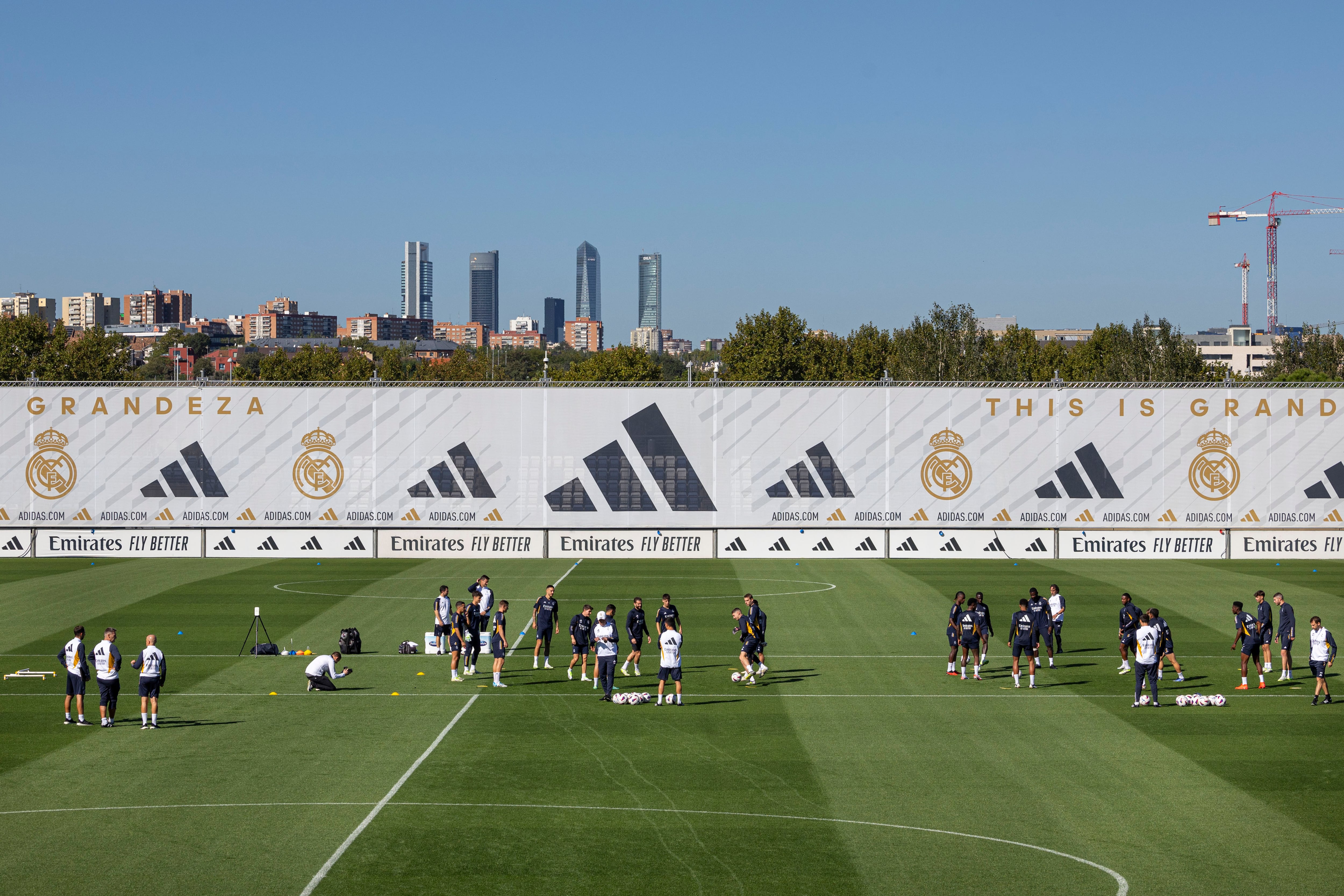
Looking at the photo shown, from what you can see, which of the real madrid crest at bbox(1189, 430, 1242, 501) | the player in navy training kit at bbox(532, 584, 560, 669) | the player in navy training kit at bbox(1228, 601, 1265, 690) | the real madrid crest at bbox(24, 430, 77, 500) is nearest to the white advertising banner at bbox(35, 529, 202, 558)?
the real madrid crest at bbox(24, 430, 77, 500)

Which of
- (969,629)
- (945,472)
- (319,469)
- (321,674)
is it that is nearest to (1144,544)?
(945,472)

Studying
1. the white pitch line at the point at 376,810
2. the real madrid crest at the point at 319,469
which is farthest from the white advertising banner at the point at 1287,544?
the white pitch line at the point at 376,810

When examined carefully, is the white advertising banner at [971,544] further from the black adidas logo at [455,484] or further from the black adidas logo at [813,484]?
the black adidas logo at [455,484]

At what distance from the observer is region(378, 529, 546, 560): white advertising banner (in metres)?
54.8

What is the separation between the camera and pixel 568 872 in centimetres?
1581

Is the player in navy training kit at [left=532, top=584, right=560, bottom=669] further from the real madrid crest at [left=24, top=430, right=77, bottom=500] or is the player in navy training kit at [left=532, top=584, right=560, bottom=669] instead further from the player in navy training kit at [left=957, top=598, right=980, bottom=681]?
the real madrid crest at [left=24, top=430, right=77, bottom=500]

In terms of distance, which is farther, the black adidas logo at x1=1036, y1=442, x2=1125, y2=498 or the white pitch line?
the black adidas logo at x1=1036, y1=442, x2=1125, y2=498

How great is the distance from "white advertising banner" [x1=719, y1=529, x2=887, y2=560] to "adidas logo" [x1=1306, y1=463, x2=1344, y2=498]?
18.1 m

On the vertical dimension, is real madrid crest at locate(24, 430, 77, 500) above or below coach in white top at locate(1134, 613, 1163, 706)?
above

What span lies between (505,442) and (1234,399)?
3116 cm

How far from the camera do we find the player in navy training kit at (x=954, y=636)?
28.2 m

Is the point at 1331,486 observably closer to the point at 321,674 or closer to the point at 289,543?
the point at 289,543

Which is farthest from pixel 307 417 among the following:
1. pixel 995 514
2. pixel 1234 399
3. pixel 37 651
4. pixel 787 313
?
pixel 787 313

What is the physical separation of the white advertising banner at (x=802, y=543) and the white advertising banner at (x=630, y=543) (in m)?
1.02
